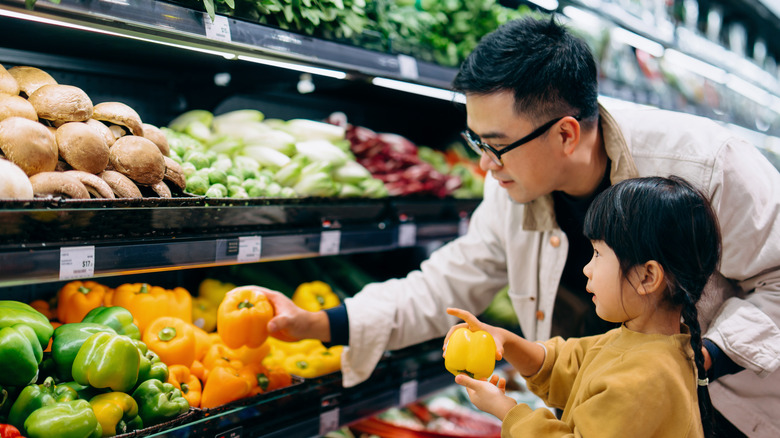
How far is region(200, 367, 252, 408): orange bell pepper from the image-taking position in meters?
1.67

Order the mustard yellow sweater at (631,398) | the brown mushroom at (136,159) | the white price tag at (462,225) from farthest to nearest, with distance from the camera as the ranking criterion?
the white price tag at (462,225) → the brown mushroom at (136,159) → the mustard yellow sweater at (631,398)

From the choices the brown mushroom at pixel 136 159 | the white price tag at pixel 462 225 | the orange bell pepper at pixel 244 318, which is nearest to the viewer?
the brown mushroom at pixel 136 159

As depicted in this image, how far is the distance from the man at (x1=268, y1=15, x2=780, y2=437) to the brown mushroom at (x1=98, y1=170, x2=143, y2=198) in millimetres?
565

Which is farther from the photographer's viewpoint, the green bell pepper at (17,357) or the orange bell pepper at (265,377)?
the orange bell pepper at (265,377)

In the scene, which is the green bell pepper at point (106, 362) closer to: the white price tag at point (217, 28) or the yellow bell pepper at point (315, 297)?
the white price tag at point (217, 28)

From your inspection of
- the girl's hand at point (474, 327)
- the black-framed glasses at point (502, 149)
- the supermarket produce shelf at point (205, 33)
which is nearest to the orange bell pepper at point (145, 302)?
the supermarket produce shelf at point (205, 33)

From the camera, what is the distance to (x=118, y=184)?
148cm

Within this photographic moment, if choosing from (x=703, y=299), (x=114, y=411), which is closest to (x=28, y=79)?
(x=114, y=411)

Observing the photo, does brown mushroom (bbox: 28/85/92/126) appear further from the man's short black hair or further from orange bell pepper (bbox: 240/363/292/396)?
the man's short black hair

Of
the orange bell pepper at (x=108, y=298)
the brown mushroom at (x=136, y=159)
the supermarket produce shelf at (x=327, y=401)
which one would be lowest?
the supermarket produce shelf at (x=327, y=401)

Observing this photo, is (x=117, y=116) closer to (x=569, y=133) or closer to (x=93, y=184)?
(x=93, y=184)

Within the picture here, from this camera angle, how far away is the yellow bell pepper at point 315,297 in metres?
2.38

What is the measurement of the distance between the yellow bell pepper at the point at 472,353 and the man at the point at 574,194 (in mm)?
571

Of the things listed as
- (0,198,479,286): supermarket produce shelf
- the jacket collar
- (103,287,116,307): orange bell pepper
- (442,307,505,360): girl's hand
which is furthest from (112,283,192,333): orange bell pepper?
the jacket collar
